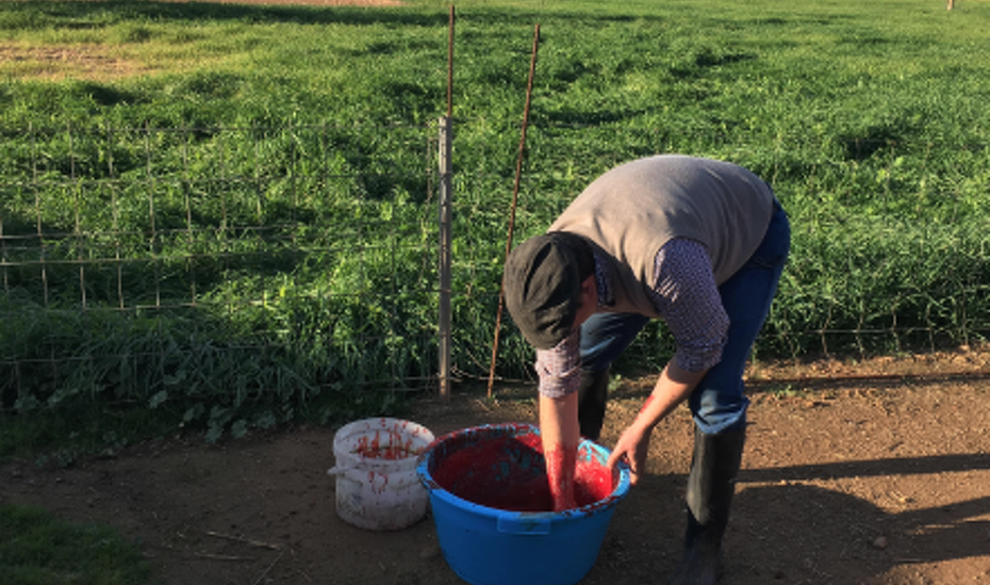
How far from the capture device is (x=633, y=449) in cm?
238

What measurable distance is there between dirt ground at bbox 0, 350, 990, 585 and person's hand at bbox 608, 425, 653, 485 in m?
0.46

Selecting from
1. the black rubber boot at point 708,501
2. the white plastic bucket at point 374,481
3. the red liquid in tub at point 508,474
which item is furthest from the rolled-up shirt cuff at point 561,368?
the white plastic bucket at point 374,481

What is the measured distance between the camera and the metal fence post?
11.6 ft

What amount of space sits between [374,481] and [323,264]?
198 cm

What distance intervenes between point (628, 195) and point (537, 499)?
1.32 metres

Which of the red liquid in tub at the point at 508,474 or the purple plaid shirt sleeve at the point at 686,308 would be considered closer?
the purple plaid shirt sleeve at the point at 686,308

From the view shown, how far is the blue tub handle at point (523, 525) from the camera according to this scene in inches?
91.3

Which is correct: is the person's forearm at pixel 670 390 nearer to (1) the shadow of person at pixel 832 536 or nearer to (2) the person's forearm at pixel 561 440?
(2) the person's forearm at pixel 561 440

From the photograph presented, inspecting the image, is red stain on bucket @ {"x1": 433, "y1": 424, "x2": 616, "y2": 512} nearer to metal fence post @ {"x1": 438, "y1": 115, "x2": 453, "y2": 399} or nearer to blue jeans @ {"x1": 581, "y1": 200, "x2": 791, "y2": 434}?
blue jeans @ {"x1": 581, "y1": 200, "x2": 791, "y2": 434}

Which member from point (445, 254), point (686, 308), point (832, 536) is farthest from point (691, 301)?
point (445, 254)

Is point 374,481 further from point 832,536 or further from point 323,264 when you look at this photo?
point 323,264

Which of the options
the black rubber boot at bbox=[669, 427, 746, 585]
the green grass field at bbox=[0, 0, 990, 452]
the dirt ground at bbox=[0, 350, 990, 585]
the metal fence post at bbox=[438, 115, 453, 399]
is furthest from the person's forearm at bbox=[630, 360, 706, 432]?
the green grass field at bbox=[0, 0, 990, 452]

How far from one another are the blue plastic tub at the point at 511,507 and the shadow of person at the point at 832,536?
1.70 feet

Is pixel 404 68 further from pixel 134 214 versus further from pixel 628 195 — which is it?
pixel 628 195
